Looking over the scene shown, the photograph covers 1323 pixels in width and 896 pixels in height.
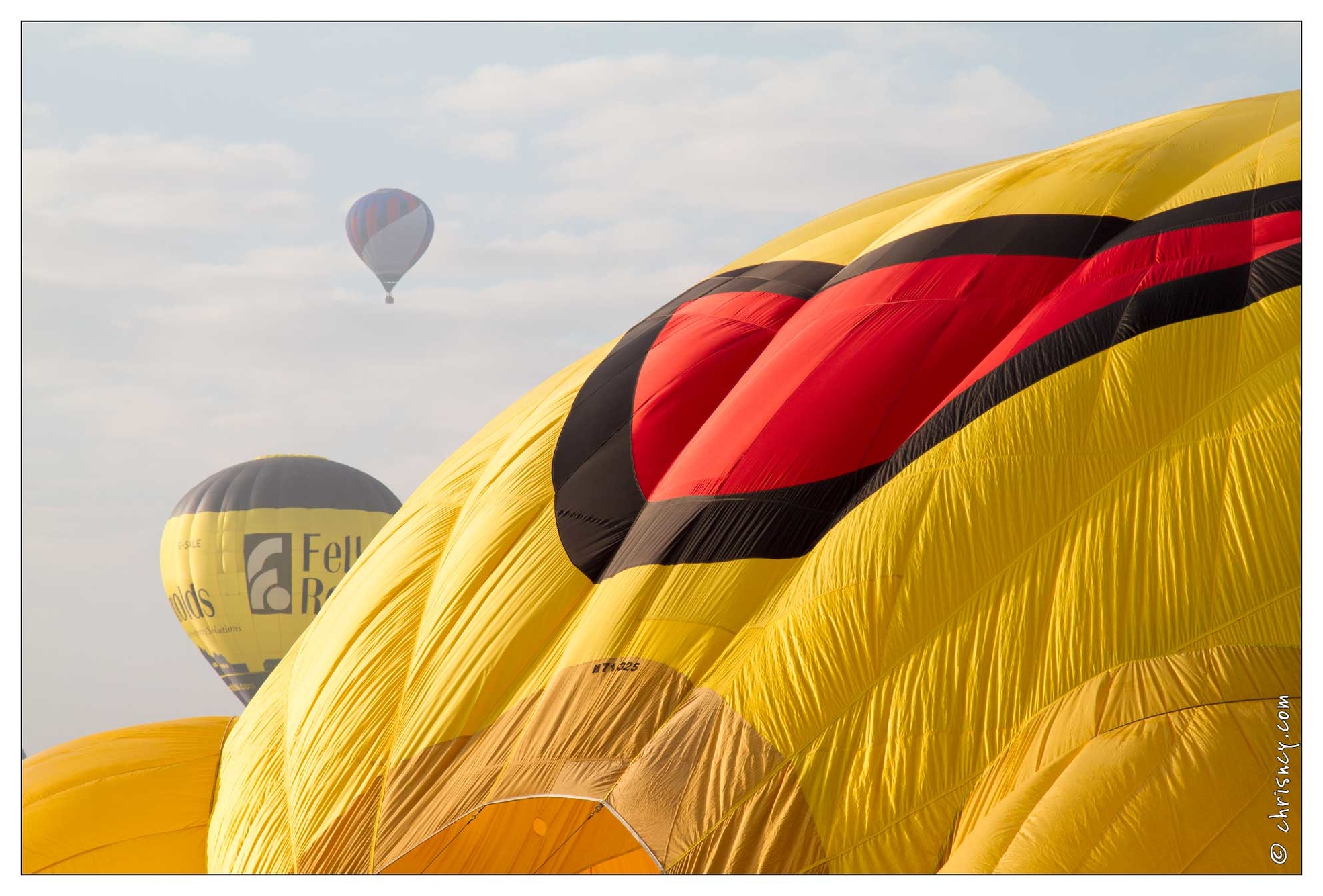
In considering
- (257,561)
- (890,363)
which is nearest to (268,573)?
(257,561)

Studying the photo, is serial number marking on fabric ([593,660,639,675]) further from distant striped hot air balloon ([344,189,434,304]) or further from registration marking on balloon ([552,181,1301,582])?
distant striped hot air balloon ([344,189,434,304])

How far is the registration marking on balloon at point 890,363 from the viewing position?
312 cm

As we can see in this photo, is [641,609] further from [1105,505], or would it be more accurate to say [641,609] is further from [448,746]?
[1105,505]

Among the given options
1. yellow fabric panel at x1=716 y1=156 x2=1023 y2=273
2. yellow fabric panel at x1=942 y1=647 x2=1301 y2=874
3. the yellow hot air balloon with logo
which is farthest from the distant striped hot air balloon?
yellow fabric panel at x1=942 y1=647 x2=1301 y2=874

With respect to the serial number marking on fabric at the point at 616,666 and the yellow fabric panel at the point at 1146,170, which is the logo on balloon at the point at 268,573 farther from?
the serial number marking on fabric at the point at 616,666

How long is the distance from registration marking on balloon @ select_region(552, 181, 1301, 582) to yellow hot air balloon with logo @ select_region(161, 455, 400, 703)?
1441 cm

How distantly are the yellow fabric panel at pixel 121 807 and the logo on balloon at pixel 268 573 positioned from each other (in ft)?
44.4

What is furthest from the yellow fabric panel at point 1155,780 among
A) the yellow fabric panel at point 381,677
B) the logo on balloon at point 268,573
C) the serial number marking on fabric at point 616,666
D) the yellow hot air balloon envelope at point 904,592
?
the logo on balloon at point 268,573

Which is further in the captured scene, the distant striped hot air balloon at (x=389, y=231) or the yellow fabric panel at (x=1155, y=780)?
the distant striped hot air balloon at (x=389, y=231)

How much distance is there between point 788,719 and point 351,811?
4.08ft

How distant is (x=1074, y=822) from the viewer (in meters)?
2.53

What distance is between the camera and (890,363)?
3.31 m

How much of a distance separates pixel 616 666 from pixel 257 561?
15273 millimetres

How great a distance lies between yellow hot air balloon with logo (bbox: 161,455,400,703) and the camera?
→ 688 inches
